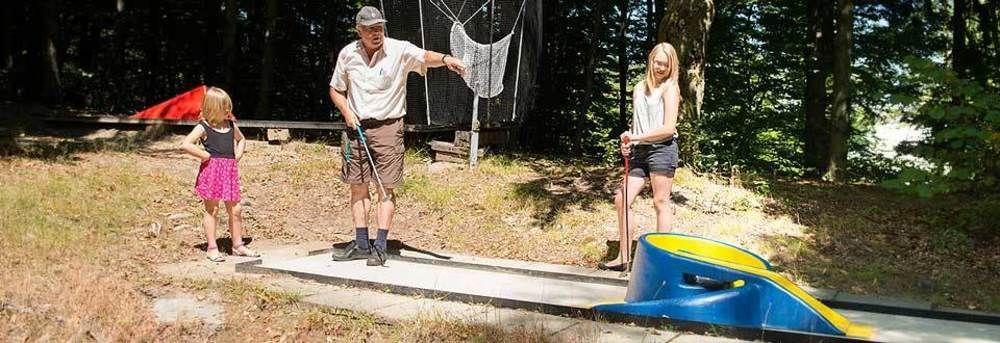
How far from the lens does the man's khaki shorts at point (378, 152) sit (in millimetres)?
5840

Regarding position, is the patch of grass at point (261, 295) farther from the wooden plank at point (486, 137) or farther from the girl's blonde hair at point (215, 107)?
the wooden plank at point (486, 137)

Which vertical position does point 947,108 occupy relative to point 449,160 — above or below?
above

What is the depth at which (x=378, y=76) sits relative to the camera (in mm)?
5746

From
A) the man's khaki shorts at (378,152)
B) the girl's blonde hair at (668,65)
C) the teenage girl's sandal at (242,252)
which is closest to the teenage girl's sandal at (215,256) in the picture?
the teenage girl's sandal at (242,252)

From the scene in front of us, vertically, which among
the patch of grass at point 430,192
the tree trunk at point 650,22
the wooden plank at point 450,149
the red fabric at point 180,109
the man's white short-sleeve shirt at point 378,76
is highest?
the tree trunk at point 650,22

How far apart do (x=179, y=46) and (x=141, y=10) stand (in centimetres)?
133

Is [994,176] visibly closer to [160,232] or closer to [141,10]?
[160,232]

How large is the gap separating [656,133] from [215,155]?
3125mm

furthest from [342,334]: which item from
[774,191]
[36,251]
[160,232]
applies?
[774,191]

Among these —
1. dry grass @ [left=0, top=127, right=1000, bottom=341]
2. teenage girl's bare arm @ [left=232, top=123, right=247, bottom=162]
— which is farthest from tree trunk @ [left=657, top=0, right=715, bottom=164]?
teenage girl's bare arm @ [left=232, top=123, right=247, bottom=162]

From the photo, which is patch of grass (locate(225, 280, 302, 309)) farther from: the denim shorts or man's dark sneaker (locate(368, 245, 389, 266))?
the denim shorts

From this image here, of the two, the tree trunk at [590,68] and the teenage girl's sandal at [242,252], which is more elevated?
the tree trunk at [590,68]

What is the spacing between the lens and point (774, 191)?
28.8ft

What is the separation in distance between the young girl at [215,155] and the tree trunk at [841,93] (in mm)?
8455
